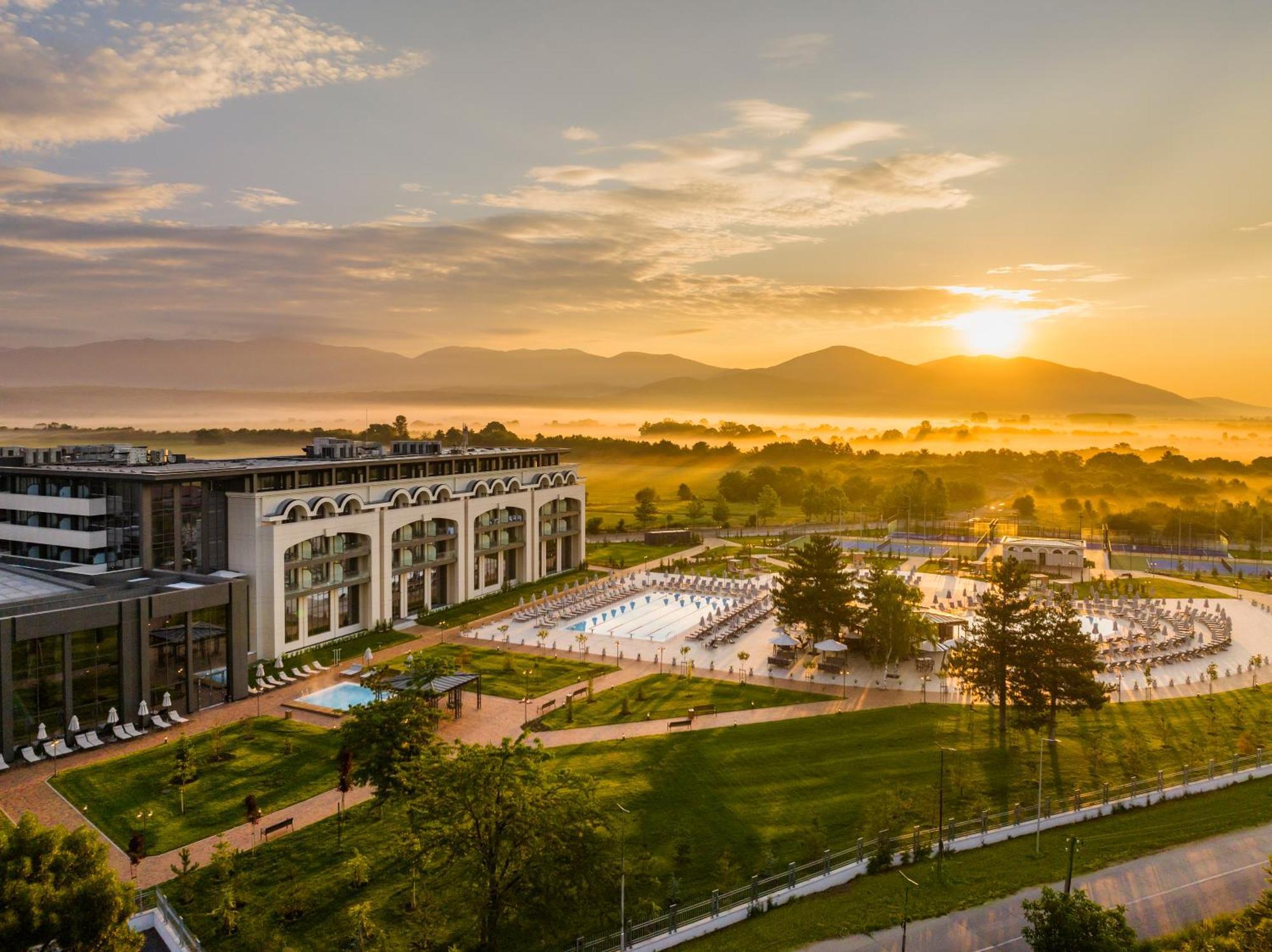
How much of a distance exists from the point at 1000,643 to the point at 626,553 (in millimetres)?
48768

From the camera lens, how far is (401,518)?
49.3 metres

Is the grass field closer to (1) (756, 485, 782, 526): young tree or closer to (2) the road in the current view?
(2) the road

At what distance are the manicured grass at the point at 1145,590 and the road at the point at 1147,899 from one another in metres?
41.5

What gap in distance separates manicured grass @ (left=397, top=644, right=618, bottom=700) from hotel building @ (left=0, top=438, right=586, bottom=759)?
789 centimetres

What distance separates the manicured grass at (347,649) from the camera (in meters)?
40.2

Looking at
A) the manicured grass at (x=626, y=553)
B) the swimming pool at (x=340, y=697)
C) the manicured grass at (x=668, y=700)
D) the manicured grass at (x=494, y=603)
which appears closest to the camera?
the manicured grass at (x=668, y=700)

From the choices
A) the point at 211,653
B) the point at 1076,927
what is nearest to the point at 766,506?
the point at 211,653

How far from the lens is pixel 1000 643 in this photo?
30672mm

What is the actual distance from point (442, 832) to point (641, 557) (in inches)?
2258

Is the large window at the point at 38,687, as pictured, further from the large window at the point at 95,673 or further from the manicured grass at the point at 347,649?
the manicured grass at the point at 347,649

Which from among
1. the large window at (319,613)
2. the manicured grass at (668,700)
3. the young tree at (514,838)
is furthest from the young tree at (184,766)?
the large window at (319,613)

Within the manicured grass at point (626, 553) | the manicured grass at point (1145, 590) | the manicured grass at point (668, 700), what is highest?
the manicured grass at point (1145, 590)

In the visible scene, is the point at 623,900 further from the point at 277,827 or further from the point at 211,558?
the point at 211,558

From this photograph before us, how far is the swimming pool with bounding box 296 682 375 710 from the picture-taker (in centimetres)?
3438
